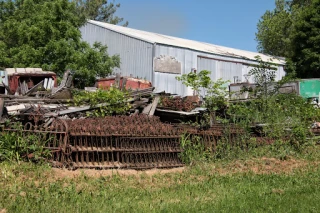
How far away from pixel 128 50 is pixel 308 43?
16.0m

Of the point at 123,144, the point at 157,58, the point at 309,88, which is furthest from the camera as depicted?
the point at 157,58

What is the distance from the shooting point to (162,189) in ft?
23.7

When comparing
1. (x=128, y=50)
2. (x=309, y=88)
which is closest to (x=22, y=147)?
(x=309, y=88)

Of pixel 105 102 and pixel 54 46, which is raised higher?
pixel 54 46

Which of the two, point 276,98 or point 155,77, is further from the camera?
point 155,77

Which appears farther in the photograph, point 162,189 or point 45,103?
point 45,103

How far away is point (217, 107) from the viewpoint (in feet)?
38.7

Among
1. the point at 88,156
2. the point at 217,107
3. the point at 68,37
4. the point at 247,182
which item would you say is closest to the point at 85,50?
the point at 68,37

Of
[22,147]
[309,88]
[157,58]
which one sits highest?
[157,58]

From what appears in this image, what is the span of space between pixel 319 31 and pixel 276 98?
1955 cm

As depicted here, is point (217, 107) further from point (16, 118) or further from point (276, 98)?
point (16, 118)

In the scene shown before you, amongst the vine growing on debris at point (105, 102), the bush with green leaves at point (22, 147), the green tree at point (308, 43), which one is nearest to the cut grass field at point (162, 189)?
the bush with green leaves at point (22, 147)

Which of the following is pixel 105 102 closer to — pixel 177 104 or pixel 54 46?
pixel 177 104

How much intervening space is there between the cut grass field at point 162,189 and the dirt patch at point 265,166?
0.03m
